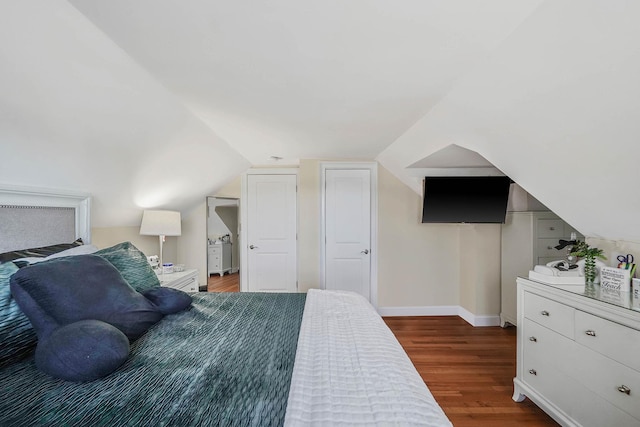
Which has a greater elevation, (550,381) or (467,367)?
(550,381)

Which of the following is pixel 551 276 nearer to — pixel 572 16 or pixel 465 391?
pixel 465 391

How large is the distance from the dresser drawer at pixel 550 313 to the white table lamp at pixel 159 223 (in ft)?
10.5

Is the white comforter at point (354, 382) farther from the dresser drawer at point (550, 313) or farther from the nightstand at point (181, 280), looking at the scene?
the nightstand at point (181, 280)

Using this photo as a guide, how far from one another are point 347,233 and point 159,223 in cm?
228

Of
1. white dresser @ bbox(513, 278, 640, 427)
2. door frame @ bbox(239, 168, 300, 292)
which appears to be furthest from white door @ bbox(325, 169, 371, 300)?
white dresser @ bbox(513, 278, 640, 427)

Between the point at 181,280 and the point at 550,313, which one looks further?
the point at 181,280

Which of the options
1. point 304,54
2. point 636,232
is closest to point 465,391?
point 636,232

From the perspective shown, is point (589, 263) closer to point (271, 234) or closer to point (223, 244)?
point (271, 234)

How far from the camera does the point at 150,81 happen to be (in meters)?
1.71

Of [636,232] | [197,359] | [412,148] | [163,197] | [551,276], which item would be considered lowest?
[197,359]

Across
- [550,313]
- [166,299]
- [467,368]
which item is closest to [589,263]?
[550,313]

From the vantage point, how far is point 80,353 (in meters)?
0.99

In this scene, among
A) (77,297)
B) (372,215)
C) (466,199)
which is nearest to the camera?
(77,297)

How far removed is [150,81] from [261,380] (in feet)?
5.88
